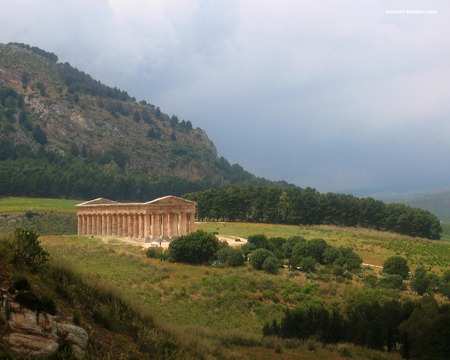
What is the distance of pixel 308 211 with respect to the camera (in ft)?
309

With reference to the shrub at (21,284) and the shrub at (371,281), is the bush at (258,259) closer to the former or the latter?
the shrub at (371,281)

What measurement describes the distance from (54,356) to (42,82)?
7536 inches

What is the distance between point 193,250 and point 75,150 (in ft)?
380

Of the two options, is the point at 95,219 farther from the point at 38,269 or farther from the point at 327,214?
the point at 38,269

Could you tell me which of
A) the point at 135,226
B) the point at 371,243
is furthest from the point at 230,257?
the point at 371,243

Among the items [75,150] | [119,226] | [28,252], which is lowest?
[28,252]

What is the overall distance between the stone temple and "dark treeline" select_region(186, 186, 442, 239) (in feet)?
79.9

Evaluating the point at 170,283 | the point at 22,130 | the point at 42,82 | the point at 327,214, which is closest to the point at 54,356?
the point at 170,283

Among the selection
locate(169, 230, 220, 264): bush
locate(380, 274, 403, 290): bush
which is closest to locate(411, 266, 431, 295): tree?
locate(380, 274, 403, 290): bush

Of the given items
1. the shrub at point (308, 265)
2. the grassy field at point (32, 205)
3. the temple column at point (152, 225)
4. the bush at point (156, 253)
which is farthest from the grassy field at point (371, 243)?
the grassy field at point (32, 205)

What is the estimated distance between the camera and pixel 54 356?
12.8 meters

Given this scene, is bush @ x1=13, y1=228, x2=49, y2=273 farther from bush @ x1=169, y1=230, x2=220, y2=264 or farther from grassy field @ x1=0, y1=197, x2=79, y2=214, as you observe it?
grassy field @ x1=0, y1=197, x2=79, y2=214

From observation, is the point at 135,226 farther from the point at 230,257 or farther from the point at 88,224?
the point at 230,257

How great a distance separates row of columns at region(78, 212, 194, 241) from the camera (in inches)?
2571
